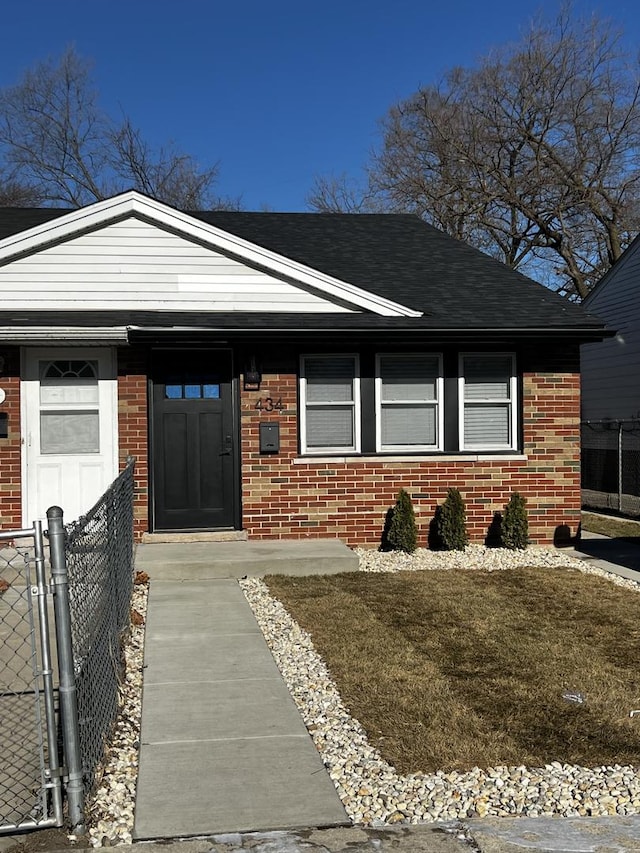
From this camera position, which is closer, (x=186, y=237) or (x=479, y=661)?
(x=479, y=661)

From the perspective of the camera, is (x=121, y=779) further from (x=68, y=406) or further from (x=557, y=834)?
(x=68, y=406)

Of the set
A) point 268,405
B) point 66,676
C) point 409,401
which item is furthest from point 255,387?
point 66,676

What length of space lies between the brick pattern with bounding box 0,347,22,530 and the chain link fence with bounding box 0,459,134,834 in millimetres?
4399

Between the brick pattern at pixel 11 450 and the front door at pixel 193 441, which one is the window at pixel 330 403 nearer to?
the front door at pixel 193 441

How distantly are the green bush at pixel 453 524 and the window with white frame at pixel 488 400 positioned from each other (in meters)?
0.88

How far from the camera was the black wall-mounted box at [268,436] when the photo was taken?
11328mm

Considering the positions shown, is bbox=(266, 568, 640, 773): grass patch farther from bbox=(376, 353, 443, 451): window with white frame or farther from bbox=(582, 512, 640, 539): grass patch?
bbox=(582, 512, 640, 539): grass patch

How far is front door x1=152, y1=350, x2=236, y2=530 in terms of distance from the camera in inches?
444

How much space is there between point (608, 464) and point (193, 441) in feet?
42.6

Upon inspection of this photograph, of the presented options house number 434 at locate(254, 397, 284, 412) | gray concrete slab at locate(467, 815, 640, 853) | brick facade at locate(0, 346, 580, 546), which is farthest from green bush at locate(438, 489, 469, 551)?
gray concrete slab at locate(467, 815, 640, 853)

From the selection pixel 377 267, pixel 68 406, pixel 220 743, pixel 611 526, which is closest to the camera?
pixel 220 743

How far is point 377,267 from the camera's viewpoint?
13633 mm

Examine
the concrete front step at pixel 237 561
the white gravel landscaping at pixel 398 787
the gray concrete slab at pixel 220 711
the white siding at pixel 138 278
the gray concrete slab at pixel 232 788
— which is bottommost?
the white gravel landscaping at pixel 398 787

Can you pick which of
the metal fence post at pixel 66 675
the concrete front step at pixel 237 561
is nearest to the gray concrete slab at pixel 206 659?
the metal fence post at pixel 66 675
